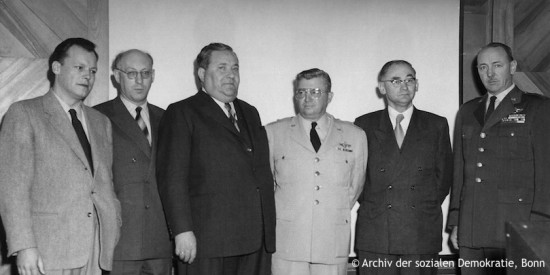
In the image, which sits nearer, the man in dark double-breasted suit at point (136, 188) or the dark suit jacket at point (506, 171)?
the man in dark double-breasted suit at point (136, 188)

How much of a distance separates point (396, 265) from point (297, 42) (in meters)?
1.97

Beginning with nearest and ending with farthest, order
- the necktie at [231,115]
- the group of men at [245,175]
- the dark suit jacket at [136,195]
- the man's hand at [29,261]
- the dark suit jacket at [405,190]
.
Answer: the man's hand at [29,261] < the group of men at [245,175] < the dark suit jacket at [136,195] < the necktie at [231,115] < the dark suit jacket at [405,190]

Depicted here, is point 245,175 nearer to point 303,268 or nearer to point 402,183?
point 303,268

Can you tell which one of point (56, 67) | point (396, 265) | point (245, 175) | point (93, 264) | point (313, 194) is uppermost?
point (56, 67)

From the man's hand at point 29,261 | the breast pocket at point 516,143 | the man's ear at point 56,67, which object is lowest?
the man's hand at point 29,261

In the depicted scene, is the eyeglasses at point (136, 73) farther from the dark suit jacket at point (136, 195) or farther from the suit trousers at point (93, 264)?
the suit trousers at point (93, 264)

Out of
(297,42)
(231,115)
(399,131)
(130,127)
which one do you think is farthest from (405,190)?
(130,127)

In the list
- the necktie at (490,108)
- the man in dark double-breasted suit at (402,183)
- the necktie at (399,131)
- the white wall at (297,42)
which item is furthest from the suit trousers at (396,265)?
the white wall at (297,42)

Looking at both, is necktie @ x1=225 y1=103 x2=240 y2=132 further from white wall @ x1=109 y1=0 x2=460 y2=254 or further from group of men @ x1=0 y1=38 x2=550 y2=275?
white wall @ x1=109 y1=0 x2=460 y2=254

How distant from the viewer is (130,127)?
11.3 ft

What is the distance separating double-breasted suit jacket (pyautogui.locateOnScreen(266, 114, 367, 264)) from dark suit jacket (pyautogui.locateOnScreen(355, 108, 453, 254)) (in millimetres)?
153

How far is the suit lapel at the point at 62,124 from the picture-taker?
2924mm

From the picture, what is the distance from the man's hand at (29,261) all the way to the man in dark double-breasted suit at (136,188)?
2.08 feet

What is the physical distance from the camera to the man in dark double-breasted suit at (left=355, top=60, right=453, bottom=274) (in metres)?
3.68
